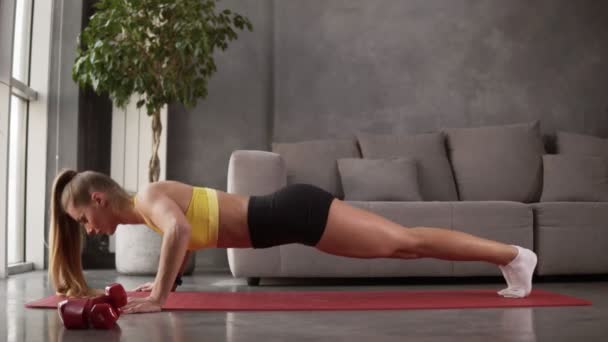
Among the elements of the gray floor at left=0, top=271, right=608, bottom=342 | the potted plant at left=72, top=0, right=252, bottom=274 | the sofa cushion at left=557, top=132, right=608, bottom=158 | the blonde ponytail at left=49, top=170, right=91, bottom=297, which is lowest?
the gray floor at left=0, top=271, right=608, bottom=342

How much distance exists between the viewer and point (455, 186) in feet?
15.5

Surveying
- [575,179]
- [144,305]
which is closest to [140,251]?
[144,305]

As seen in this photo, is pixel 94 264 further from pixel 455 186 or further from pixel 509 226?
pixel 509 226

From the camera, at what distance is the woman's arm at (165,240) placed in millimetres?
2320

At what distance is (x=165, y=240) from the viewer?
2.31m

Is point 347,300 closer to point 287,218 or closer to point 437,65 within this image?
point 287,218

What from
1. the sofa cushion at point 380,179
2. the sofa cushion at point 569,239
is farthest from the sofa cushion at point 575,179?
the sofa cushion at point 380,179

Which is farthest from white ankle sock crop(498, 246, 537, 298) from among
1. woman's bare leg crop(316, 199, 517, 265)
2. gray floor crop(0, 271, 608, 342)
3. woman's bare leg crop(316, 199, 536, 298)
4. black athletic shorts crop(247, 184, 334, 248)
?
black athletic shorts crop(247, 184, 334, 248)

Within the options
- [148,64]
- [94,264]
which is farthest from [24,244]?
[148,64]

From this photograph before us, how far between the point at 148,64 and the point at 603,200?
279 cm

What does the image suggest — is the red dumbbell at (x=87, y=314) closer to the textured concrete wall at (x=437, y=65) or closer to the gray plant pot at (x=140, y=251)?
the gray plant pot at (x=140, y=251)

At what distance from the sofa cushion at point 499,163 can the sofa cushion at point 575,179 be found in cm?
12

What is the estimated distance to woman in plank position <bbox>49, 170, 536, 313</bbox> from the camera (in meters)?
2.42

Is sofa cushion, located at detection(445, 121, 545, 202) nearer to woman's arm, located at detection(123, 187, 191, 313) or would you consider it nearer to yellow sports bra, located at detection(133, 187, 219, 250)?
yellow sports bra, located at detection(133, 187, 219, 250)
